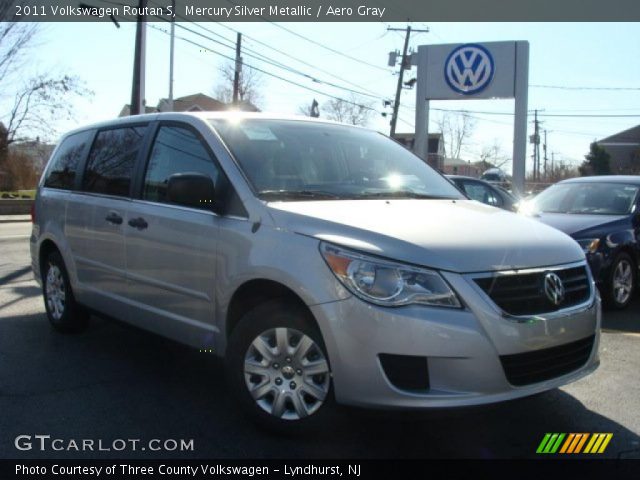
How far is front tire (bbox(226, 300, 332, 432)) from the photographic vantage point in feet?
10.8

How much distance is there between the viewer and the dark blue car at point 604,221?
7.05 m

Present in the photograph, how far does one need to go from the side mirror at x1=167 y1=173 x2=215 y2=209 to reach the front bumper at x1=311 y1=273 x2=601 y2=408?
46.0 inches

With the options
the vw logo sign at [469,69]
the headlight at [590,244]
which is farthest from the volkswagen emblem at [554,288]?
the vw logo sign at [469,69]

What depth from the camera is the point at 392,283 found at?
3.06 m

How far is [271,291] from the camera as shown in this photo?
360cm

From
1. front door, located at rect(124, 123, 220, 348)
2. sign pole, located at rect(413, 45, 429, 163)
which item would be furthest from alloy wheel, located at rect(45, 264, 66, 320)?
sign pole, located at rect(413, 45, 429, 163)

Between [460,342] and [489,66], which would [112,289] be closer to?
[460,342]

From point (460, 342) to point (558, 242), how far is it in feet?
3.42

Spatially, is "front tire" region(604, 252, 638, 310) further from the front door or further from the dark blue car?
the front door

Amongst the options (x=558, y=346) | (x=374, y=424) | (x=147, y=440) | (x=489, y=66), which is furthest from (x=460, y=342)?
(x=489, y=66)

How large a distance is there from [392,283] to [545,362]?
915 mm

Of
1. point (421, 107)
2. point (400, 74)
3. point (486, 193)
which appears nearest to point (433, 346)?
point (486, 193)

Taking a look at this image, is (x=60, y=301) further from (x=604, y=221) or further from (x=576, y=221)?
(x=604, y=221)

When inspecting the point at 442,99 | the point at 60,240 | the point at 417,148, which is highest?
the point at 442,99
